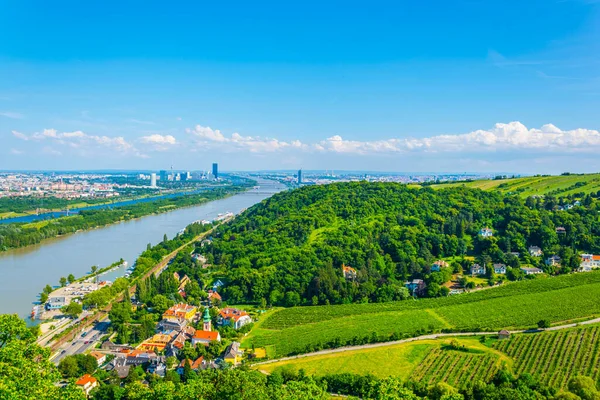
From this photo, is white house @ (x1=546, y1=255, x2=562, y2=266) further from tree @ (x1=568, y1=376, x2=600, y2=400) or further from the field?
tree @ (x1=568, y1=376, x2=600, y2=400)

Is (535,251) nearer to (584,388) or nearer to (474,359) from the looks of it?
(474,359)

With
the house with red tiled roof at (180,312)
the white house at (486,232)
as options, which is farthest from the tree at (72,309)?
the white house at (486,232)

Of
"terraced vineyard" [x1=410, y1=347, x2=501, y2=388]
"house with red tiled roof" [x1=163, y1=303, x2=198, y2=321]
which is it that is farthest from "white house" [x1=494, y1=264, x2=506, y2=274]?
"house with red tiled roof" [x1=163, y1=303, x2=198, y2=321]

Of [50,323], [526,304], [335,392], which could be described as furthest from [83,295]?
[526,304]

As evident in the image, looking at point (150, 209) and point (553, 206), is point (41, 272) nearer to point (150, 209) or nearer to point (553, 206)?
point (150, 209)

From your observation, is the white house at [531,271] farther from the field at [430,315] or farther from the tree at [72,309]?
the tree at [72,309]

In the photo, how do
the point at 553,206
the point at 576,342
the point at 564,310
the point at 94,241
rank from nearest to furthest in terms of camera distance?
the point at 576,342
the point at 564,310
the point at 553,206
the point at 94,241
